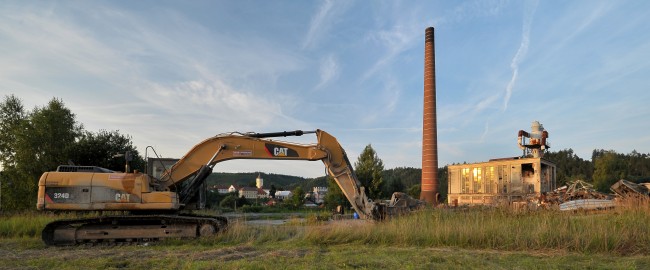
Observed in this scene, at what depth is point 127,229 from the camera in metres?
11.8

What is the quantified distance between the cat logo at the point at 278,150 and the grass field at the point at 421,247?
8.77 feet

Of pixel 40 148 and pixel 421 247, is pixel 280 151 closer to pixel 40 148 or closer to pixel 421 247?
pixel 421 247

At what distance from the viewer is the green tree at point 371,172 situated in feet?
137

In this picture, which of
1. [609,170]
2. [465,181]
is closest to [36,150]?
[465,181]

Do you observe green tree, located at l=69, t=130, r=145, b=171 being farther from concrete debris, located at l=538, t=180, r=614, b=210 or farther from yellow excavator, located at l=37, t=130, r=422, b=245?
concrete debris, located at l=538, t=180, r=614, b=210

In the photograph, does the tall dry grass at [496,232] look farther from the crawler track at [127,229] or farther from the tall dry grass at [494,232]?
the crawler track at [127,229]

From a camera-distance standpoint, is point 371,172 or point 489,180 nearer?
point 489,180

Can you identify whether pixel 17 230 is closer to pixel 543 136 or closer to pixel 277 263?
pixel 277 263

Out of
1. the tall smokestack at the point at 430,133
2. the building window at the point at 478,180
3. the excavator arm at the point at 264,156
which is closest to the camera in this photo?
the excavator arm at the point at 264,156

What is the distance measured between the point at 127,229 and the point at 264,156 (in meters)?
4.45

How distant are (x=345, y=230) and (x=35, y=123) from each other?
1027 inches

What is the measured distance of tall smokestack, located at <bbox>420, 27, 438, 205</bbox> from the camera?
36031 millimetres

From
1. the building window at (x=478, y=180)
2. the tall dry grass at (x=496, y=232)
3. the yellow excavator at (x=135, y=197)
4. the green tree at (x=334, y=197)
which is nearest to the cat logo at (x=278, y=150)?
the yellow excavator at (x=135, y=197)

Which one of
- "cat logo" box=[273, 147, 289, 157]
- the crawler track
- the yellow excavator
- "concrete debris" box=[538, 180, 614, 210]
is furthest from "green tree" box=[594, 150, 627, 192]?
the crawler track
